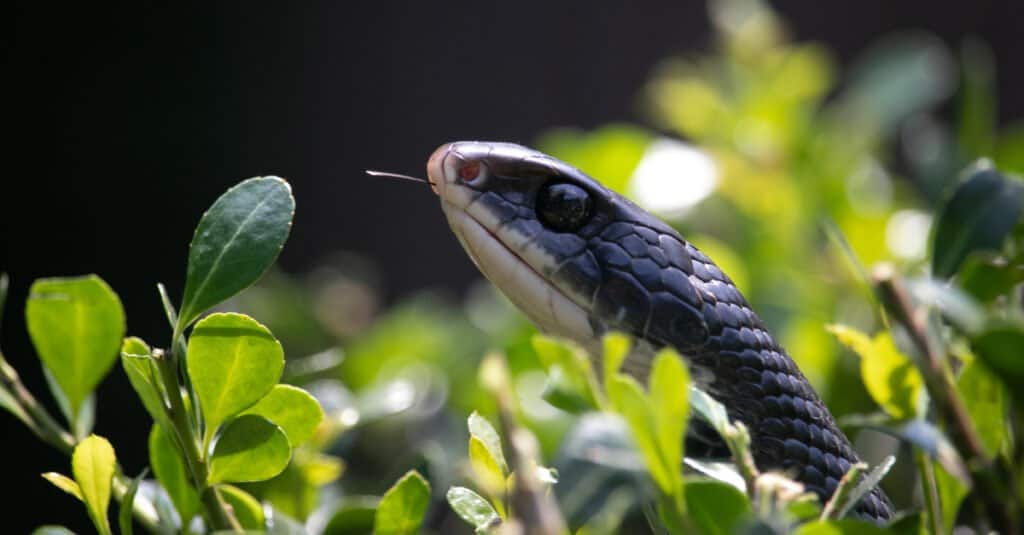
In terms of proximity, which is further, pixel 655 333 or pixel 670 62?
pixel 670 62

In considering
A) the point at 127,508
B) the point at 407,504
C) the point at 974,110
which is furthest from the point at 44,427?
the point at 974,110

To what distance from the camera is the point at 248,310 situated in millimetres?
1498

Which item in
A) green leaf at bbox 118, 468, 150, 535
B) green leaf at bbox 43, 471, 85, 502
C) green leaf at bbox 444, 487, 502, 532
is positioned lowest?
green leaf at bbox 43, 471, 85, 502

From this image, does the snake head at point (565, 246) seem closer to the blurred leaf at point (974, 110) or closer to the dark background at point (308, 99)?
the blurred leaf at point (974, 110)

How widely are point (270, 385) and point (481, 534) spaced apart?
5.3 inches

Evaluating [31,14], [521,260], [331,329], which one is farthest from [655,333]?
[31,14]

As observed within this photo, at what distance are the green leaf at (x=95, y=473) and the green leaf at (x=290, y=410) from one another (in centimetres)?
8

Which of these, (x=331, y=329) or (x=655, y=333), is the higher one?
(x=655, y=333)

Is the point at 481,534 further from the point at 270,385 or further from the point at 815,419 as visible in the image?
the point at 815,419

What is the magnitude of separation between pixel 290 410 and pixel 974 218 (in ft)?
1.34

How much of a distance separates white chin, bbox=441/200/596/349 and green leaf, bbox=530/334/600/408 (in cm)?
44

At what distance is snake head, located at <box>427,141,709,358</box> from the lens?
0.96m

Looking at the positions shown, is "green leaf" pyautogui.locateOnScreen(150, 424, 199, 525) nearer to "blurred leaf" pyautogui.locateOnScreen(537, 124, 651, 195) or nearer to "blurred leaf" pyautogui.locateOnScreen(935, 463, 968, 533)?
"blurred leaf" pyautogui.locateOnScreen(935, 463, 968, 533)

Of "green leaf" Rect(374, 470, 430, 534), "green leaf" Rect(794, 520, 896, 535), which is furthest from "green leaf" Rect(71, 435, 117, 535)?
"green leaf" Rect(794, 520, 896, 535)
